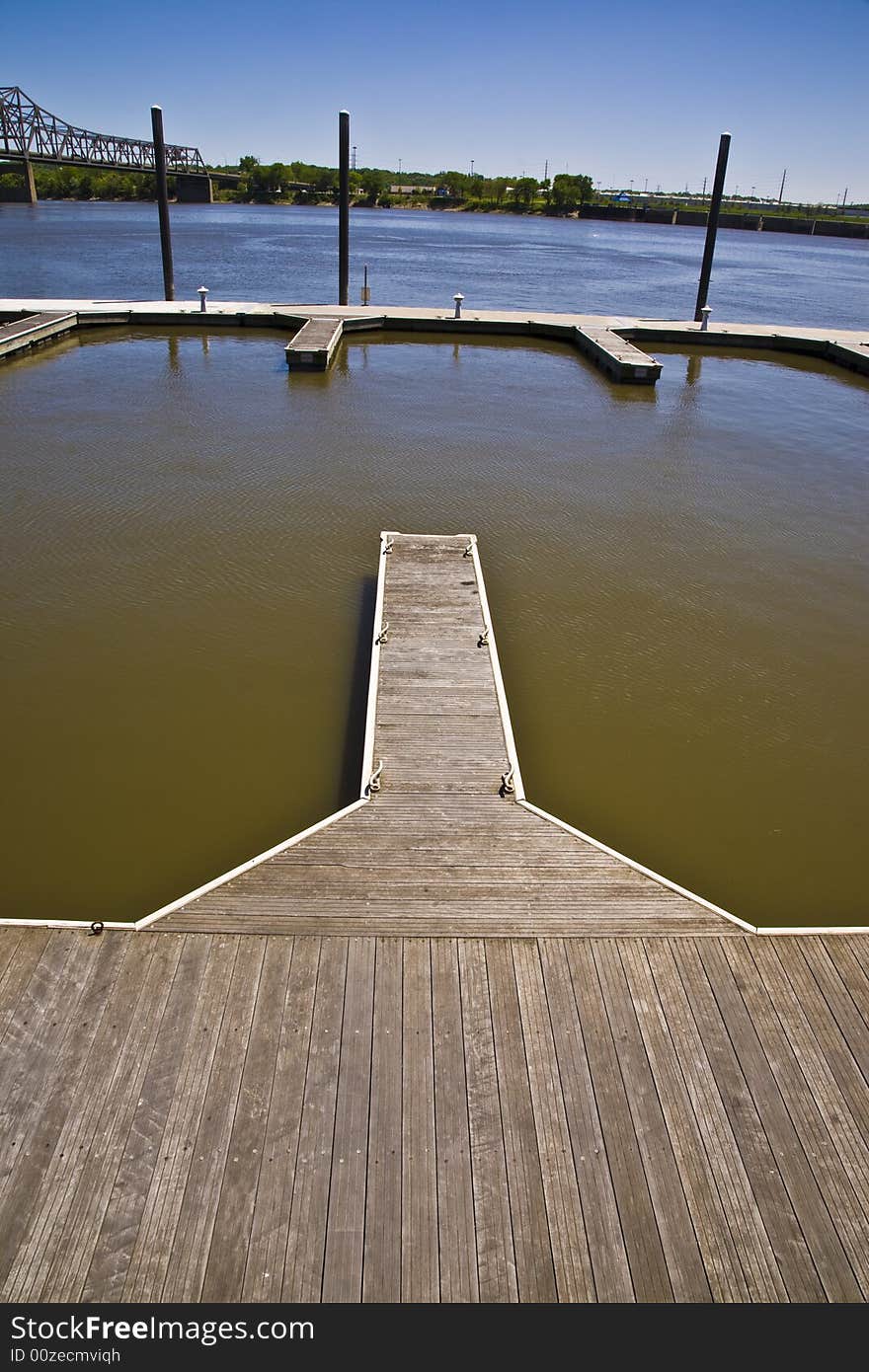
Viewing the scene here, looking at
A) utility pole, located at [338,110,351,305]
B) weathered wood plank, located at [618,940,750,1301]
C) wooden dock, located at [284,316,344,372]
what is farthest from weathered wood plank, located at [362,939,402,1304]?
utility pole, located at [338,110,351,305]

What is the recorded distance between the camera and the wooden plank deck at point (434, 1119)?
9.57 feet

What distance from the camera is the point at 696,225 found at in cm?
9250

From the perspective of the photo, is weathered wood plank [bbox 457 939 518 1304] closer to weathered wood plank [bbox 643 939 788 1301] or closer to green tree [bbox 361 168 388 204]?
weathered wood plank [bbox 643 939 788 1301]

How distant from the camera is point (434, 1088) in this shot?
349 cm

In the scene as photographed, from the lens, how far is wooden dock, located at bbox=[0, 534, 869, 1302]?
2932 millimetres

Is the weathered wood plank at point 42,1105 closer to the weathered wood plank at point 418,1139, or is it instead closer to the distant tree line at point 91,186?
the weathered wood plank at point 418,1139

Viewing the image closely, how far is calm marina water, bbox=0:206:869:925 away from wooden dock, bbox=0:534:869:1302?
78 cm

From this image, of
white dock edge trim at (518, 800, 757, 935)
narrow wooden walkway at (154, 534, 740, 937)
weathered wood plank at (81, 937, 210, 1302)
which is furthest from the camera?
→ white dock edge trim at (518, 800, 757, 935)

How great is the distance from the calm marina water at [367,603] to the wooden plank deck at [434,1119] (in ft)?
3.09

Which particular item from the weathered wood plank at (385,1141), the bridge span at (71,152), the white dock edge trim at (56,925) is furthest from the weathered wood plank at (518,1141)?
the bridge span at (71,152)

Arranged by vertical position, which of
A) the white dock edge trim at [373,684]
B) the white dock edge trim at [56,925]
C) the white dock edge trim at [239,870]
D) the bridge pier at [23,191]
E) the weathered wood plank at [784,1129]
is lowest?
the weathered wood plank at [784,1129]
